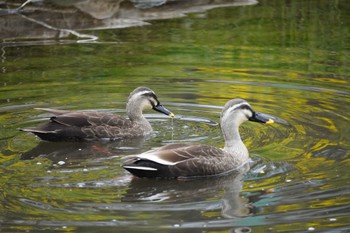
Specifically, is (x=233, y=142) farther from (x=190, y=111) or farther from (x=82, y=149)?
(x=190, y=111)

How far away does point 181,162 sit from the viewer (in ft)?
35.0

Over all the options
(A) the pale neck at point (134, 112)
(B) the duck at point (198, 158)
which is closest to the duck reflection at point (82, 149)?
(A) the pale neck at point (134, 112)

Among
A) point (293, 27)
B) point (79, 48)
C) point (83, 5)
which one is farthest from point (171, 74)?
point (83, 5)

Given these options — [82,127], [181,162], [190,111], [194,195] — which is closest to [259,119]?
[181,162]

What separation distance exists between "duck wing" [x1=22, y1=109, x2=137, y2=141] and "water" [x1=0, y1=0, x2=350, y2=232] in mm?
148

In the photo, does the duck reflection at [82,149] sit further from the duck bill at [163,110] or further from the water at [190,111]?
the duck bill at [163,110]

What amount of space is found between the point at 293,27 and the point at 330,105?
628 cm

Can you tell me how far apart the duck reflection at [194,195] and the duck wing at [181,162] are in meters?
0.09

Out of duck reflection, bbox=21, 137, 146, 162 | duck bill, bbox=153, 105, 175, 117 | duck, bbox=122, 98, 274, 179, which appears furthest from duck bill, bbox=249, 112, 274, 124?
duck bill, bbox=153, 105, 175, 117

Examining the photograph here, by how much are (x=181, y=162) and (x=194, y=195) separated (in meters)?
0.80

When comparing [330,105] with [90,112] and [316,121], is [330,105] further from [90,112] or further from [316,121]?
[90,112]

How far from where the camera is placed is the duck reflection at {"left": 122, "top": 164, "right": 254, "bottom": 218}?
371 inches

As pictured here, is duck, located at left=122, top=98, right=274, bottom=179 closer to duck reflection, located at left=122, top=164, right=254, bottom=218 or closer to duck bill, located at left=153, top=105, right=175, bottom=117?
duck reflection, located at left=122, top=164, right=254, bottom=218

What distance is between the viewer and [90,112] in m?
13.0
